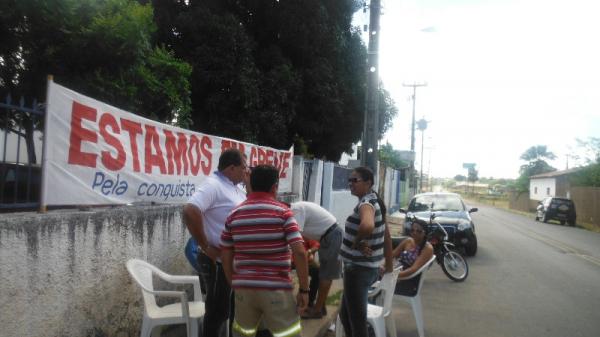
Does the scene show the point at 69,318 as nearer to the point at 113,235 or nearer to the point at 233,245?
the point at 113,235

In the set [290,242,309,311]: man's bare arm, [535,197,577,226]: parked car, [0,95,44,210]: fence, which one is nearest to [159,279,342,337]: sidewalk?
[0,95,44,210]: fence

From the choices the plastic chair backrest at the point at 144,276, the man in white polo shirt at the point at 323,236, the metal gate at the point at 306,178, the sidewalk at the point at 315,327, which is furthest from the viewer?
the metal gate at the point at 306,178

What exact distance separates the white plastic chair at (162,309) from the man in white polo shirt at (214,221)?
0.30 metres

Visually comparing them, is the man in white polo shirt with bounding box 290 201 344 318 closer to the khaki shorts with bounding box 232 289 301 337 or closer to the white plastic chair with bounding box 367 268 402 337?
the white plastic chair with bounding box 367 268 402 337

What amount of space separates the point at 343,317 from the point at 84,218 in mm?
2244

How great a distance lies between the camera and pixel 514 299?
738 cm

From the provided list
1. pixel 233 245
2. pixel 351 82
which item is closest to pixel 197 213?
pixel 233 245

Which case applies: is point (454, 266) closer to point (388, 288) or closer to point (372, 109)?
point (372, 109)

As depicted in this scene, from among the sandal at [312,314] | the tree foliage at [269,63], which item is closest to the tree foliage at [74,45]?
the sandal at [312,314]

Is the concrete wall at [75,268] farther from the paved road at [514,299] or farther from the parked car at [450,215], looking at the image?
the parked car at [450,215]

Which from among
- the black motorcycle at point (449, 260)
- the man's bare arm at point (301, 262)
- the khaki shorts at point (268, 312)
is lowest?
the black motorcycle at point (449, 260)

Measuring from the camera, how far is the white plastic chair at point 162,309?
383cm

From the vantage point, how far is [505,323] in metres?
6.04

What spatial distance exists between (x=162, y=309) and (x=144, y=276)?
0.34 metres
